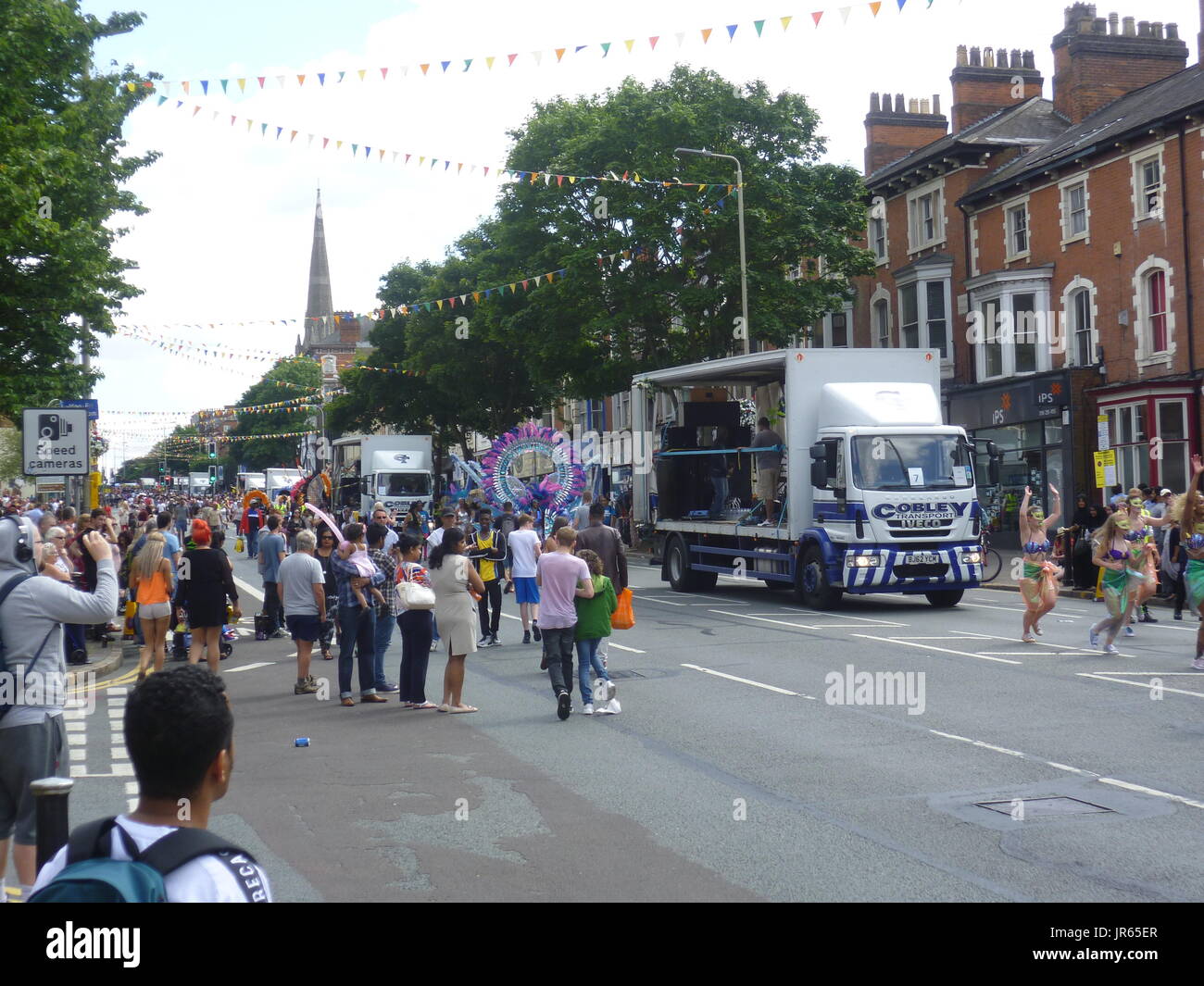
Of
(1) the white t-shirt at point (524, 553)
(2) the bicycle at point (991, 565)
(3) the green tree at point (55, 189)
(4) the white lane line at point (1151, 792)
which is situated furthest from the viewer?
(2) the bicycle at point (991, 565)

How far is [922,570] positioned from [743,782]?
39.3 feet

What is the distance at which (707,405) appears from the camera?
25016 millimetres

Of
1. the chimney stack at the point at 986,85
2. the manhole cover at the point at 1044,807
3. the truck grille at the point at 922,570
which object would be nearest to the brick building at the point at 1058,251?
the chimney stack at the point at 986,85

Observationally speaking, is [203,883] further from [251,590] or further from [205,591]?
[251,590]

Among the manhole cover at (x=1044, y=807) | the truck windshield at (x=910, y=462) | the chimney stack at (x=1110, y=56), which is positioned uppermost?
the chimney stack at (x=1110, y=56)

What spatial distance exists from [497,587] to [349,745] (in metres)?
6.95

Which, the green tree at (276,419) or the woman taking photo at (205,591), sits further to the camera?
the green tree at (276,419)

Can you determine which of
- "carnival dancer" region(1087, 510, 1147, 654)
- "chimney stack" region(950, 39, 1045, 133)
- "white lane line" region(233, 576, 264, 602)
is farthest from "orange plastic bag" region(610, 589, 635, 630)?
"chimney stack" region(950, 39, 1045, 133)

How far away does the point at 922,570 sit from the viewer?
1947 cm

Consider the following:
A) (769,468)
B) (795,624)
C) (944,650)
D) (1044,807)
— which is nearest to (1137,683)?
(944,650)

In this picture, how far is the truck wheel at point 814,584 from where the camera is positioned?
65.4 feet

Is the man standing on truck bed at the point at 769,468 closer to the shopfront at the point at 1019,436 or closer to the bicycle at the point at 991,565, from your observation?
the bicycle at the point at 991,565

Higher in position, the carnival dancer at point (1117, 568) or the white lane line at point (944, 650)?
the carnival dancer at point (1117, 568)

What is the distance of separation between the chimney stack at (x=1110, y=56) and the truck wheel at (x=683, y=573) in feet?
64.9
